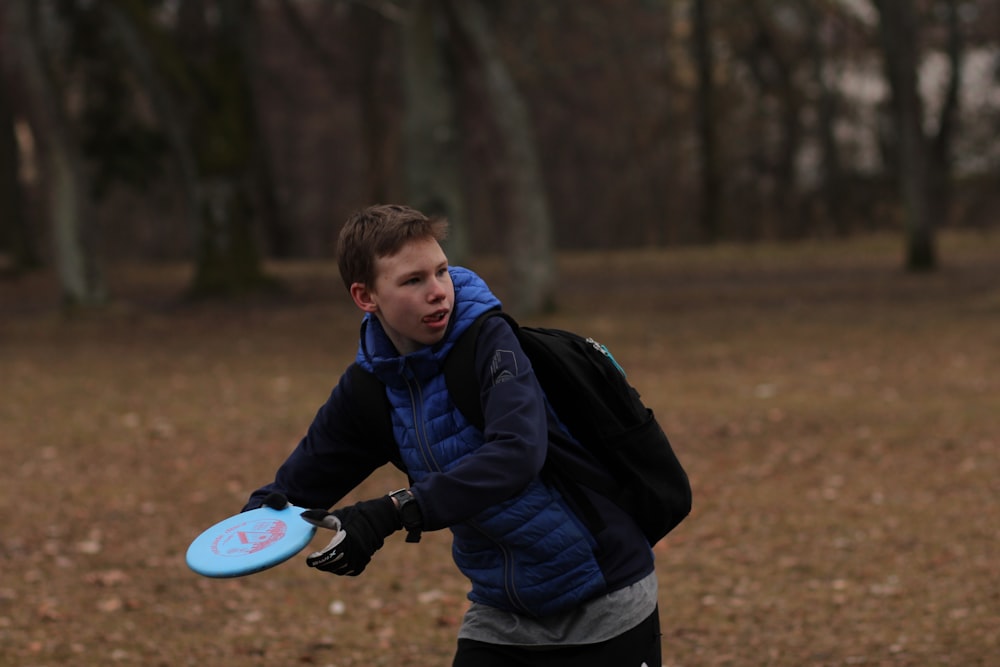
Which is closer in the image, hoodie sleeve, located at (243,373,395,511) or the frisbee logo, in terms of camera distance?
the frisbee logo

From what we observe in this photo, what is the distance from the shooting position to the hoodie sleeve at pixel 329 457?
11.1ft

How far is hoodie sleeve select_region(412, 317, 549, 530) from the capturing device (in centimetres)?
289

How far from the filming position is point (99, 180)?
1081 inches

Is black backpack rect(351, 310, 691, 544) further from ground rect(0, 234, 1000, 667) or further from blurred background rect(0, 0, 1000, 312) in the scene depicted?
blurred background rect(0, 0, 1000, 312)

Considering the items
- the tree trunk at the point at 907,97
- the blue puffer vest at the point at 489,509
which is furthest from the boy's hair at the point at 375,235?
the tree trunk at the point at 907,97

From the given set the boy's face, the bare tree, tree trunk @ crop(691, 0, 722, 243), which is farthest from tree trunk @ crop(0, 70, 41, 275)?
the boy's face

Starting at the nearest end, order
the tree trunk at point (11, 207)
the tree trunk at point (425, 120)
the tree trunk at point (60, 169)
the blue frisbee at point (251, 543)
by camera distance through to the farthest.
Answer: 1. the blue frisbee at point (251, 543)
2. the tree trunk at point (425, 120)
3. the tree trunk at point (60, 169)
4. the tree trunk at point (11, 207)

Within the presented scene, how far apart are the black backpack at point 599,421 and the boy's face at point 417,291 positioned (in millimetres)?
118

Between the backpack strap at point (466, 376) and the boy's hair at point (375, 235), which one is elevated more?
the boy's hair at point (375, 235)

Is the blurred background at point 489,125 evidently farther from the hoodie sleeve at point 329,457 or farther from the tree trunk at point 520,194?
the hoodie sleeve at point 329,457

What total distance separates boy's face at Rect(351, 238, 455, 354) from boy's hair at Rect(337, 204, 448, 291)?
2 centimetres

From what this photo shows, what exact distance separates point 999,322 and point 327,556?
52.9 feet

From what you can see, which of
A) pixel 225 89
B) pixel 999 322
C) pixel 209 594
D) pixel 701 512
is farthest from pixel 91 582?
pixel 225 89

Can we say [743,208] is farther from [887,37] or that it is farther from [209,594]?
Answer: [209,594]
